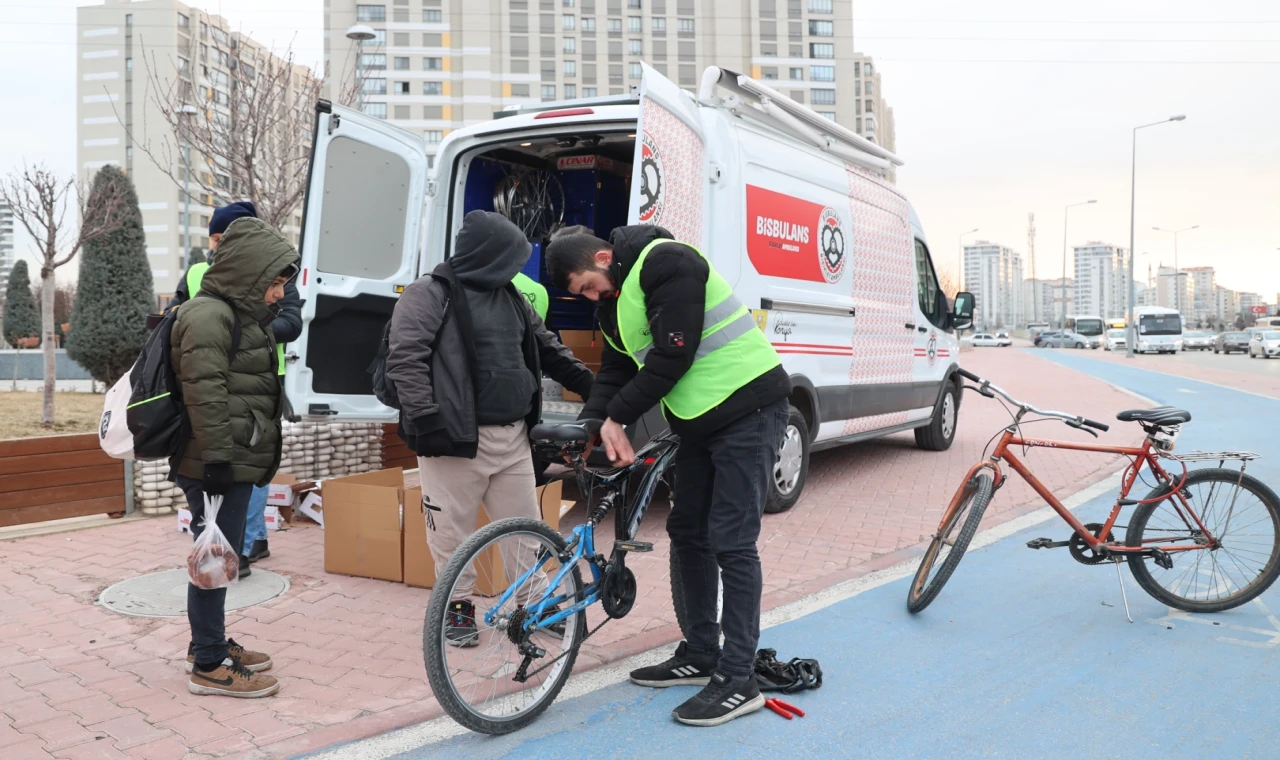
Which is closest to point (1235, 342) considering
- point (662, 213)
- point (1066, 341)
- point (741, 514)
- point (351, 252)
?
point (1066, 341)

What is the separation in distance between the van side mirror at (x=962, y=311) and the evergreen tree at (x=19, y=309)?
37031mm

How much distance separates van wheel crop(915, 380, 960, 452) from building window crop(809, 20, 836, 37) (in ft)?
265

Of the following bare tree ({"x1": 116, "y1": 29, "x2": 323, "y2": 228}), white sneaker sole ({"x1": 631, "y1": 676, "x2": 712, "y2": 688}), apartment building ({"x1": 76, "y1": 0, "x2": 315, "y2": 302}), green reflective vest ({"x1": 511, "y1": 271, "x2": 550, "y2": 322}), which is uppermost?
apartment building ({"x1": 76, "y1": 0, "x2": 315, "y2": 302})

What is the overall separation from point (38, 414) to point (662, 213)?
13.1 metres

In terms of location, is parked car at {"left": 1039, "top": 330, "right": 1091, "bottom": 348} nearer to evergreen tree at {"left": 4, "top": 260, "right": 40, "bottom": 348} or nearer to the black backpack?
evergreen tree at {"left": 4, "top": 260, "right": 40, "bottom": 348}

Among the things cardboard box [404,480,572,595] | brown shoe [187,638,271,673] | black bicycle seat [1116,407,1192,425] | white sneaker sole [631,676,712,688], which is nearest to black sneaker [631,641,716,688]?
white sneaker sole [631,676,712,688]

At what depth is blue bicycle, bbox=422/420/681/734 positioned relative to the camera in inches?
122

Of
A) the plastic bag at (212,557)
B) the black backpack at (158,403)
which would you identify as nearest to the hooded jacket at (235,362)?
the black backpack at (158,403)

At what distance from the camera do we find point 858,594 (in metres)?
4.97

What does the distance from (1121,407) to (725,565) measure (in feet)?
47.5

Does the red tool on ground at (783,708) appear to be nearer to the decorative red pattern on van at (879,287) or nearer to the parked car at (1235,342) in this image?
the decorative red pattern on van at (879,287)

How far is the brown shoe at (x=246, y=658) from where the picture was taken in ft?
12.1

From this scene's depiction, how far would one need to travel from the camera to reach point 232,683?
11.8ft

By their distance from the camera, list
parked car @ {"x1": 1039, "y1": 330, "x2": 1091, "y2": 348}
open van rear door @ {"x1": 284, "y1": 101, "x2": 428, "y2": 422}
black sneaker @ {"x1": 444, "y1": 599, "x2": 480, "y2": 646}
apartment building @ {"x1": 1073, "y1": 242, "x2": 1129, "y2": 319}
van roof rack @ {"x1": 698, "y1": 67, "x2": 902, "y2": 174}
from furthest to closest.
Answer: apartment building @ {"x1": 1073, "y1": 242, "x2": 1129, "y2": 319}, parked car @ {"x1": 1039, "y1": 330, "x2": 1091, "y2": 348}, van roof rack @ {"x1": 698, "y1": 67, "x2": 902, "y2": 174}, open van rear door @ {"x1": 284, "y1": 101, "x2": 428, "y2": 422}, black sneaker @ {"x1": 444, "y1": 599, "x2": 480, "y2": 646}
